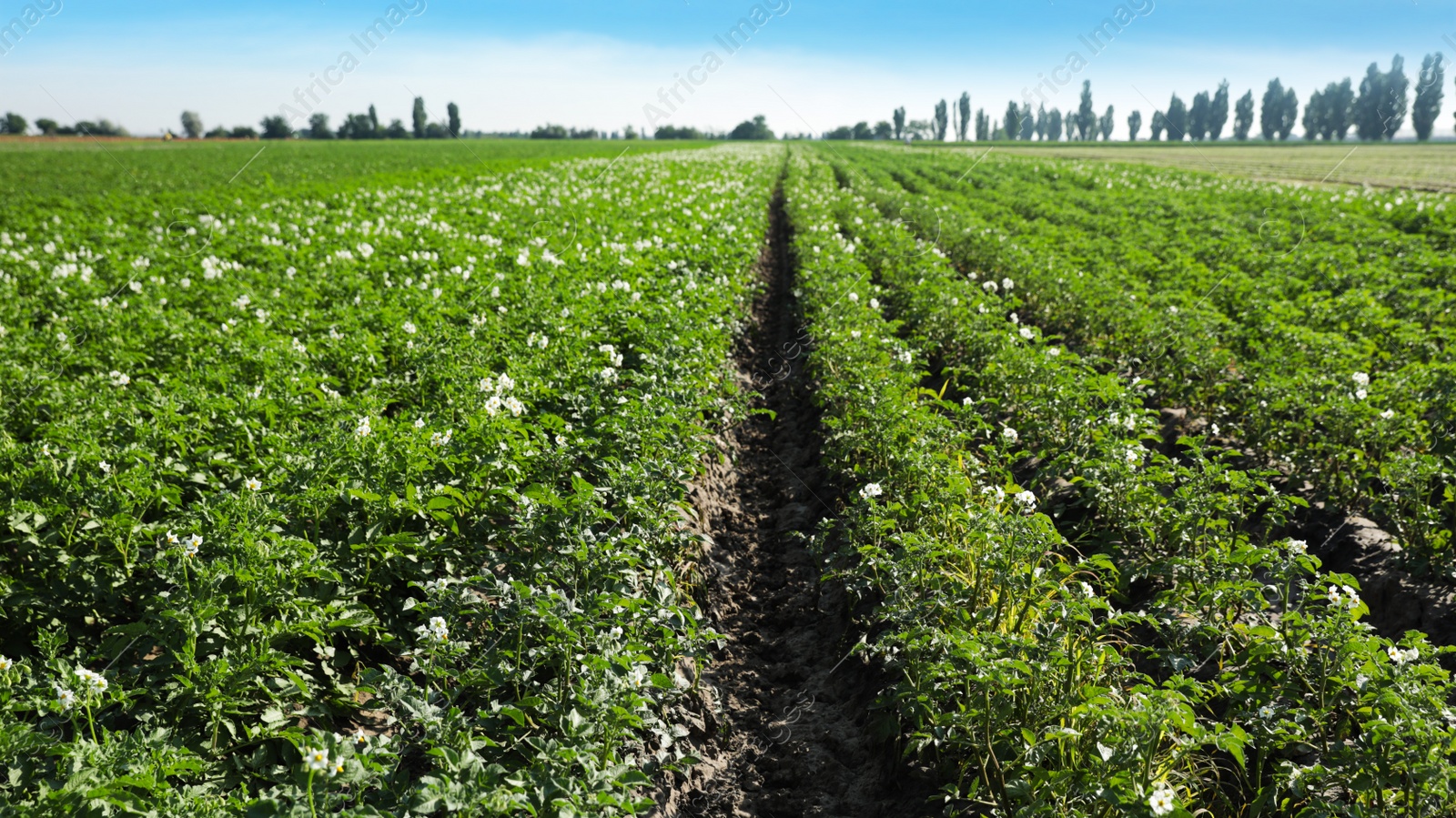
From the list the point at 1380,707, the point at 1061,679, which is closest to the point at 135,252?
the point at 1061,679

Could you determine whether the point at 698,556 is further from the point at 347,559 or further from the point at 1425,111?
the point at 1425,111

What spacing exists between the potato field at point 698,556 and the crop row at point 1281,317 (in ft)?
0.24

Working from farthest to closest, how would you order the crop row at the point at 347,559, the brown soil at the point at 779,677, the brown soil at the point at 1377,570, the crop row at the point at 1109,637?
the brown soil at the point at 1377,570, the brown soil at the point at 779,677, the crop row at the point at 1109,637, the crop row at the point at 347,559

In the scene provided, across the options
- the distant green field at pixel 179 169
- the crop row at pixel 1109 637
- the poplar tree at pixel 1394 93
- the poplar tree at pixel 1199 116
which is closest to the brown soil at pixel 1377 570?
the crop row at pixel 1109 637


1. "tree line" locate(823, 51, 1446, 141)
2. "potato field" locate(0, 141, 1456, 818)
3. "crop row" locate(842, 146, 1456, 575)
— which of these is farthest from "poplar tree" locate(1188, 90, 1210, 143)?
"potato field" locate(0, 141, 1456, 818)

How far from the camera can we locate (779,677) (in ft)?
14.4

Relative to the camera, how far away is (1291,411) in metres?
5.97

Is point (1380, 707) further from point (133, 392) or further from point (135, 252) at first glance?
point (135, 252)

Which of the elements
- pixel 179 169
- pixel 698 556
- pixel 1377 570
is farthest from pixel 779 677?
pixel 179 169

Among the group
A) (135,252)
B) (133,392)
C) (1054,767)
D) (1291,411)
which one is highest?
(135,252)

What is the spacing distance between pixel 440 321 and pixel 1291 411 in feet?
24.0

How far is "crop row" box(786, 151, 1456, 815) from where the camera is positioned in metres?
2.60

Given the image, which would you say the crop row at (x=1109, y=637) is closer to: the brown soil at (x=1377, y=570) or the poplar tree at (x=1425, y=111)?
the brown soil at (x=1377, y=570)

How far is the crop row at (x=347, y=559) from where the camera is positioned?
249cm
